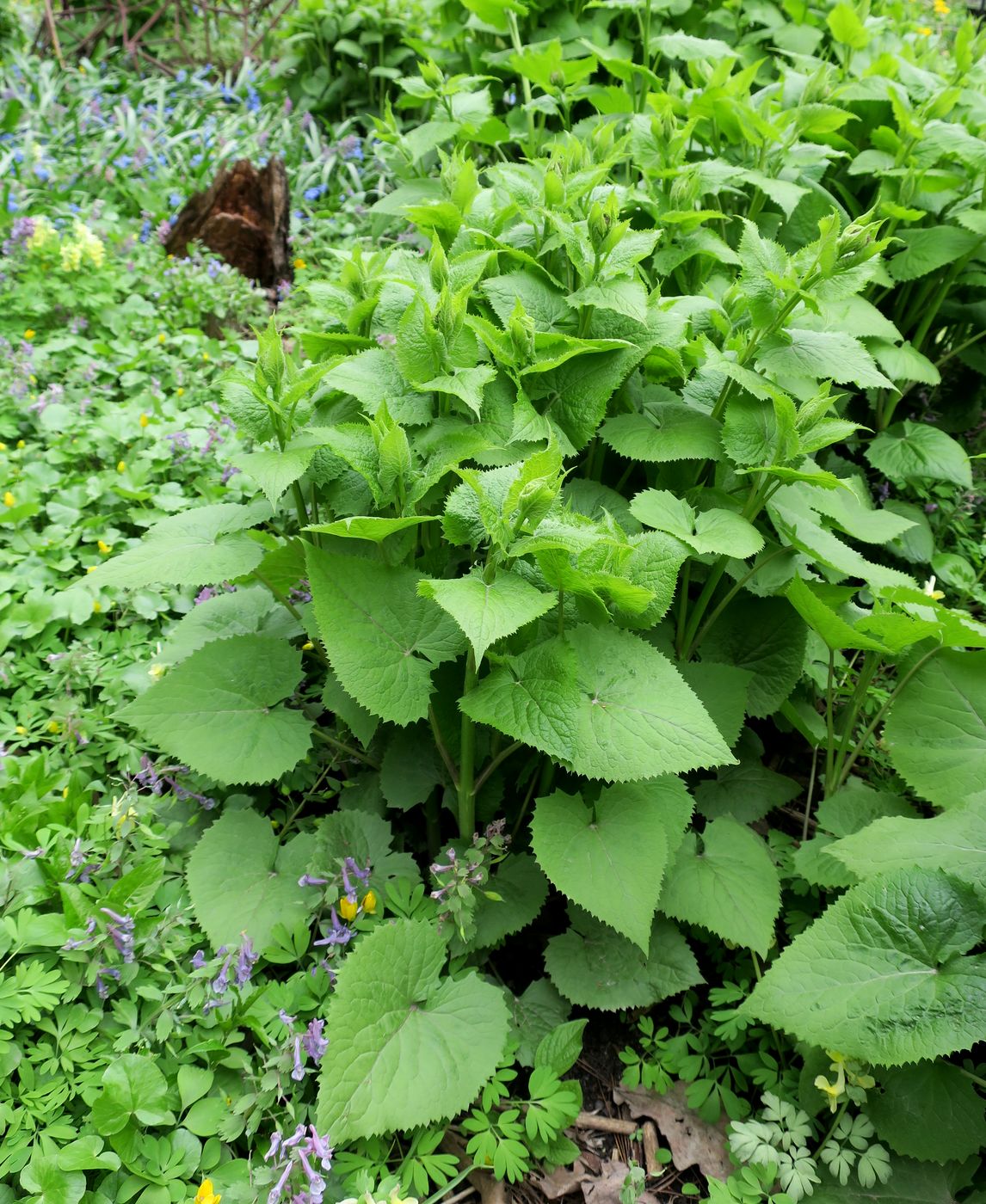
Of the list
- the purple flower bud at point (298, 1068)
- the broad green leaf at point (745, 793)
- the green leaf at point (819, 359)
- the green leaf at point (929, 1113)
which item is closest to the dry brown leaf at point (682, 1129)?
the green leaf at point (929, 1113)

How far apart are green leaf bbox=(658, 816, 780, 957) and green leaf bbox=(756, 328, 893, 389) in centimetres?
95

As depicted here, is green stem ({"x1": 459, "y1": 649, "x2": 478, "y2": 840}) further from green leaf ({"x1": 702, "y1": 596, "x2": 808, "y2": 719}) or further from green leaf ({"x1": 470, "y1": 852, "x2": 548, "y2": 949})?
green leaf ({"x1": 702, "y1": 596, "x2": 808, "y2": 719})

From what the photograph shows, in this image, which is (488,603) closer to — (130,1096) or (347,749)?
(347,749)

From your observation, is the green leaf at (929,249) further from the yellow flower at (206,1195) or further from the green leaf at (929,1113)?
the yellow flower at (206,1195)

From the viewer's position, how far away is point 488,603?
1309 mm

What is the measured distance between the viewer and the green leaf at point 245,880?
1603mm

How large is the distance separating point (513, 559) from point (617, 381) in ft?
1.69

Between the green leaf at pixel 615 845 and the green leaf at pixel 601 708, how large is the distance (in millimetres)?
186

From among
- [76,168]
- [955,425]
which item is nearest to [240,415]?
[955,425]

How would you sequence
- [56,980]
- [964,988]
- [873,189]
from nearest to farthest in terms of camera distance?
[964,988] → [56,980] → [873,189]

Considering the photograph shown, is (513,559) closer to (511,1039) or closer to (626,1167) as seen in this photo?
(511,1039)

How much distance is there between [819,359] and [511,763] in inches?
42.0

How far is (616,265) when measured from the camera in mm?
1776

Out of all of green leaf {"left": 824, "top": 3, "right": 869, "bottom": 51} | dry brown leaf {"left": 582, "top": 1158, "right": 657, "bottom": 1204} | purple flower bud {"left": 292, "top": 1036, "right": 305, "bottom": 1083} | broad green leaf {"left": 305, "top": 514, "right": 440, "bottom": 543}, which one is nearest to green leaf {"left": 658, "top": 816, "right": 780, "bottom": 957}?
dry brown leaf {"left": 582, "top": 1158, "right": 657, "bottom": 1204}
